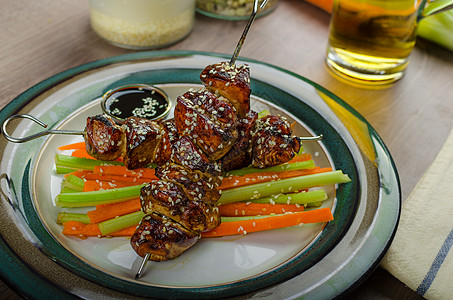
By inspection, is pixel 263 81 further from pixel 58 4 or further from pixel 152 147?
pixel 58 4

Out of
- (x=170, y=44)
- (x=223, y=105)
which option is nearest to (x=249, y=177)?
(x=223, y=105)

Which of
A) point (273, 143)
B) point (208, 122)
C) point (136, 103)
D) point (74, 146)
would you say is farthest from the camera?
point (136, 103)

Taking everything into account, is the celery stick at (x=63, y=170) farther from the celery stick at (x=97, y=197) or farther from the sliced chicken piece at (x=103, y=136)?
the sliced chicken piece at (x=103, y=136)

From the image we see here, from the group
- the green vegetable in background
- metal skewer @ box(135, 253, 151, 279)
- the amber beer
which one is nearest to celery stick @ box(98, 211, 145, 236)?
metal skewer @ box(135, 253, 151, 279)

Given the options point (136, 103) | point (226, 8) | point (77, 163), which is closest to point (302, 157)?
point (136, 103)

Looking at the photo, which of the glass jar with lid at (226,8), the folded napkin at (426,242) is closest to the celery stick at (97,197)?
the folded napkin at (426,242)

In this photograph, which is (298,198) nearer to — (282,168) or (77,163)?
(282,168)
